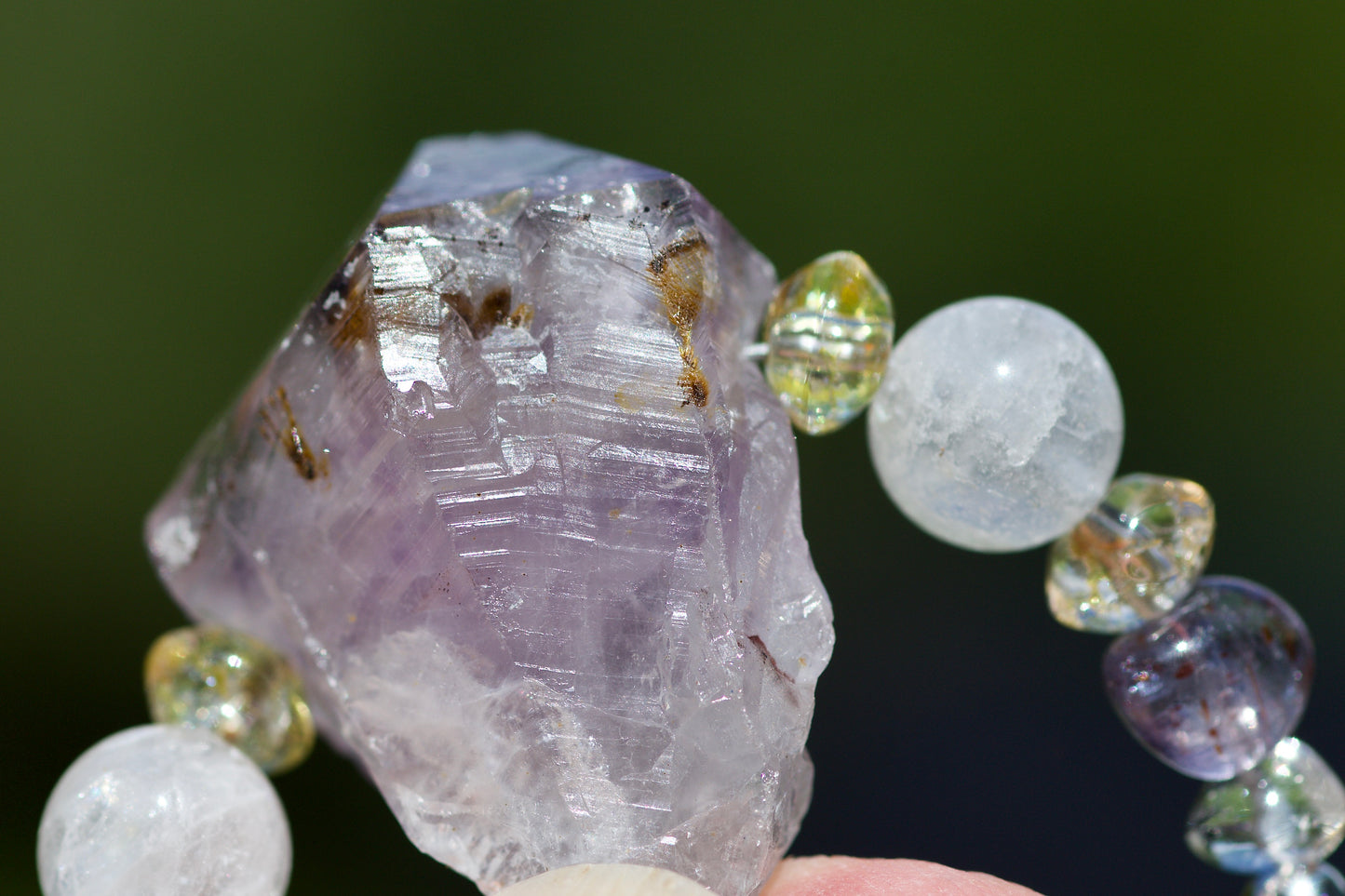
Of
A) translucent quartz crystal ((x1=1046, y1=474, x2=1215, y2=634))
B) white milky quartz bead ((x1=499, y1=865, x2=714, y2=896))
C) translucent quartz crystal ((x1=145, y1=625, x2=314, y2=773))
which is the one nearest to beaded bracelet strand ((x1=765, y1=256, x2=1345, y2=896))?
translucent quartz crystal ((x1=1046, y1=474, x2=1215, y2=634))

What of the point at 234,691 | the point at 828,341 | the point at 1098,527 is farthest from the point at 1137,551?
the point at 234,691

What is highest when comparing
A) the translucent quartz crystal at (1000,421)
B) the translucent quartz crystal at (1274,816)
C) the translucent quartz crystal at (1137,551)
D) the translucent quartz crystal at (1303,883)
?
the translucent quartz crystal at (1000,421)

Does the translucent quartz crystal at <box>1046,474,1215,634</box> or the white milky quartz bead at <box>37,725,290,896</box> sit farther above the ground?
the translucent quartz crystal at <box>1046,474,1215,634</box>

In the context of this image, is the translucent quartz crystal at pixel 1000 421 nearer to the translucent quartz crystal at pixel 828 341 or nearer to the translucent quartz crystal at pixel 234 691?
the translucent quartz crystal at pixel 828 341

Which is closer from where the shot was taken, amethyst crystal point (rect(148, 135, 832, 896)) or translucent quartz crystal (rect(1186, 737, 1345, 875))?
amethyst crystal point (rect(148, 135, 832, 896))

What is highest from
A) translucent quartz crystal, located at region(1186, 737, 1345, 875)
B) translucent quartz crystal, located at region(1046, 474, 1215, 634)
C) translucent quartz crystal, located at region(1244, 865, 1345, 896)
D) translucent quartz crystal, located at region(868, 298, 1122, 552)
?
translucent quartz crystal, located at region(868, 298, 1122, 552)

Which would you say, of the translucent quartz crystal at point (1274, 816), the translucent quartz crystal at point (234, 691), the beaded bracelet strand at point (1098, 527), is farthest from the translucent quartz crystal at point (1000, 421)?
the translucent quartz crystal at point (234, 691)

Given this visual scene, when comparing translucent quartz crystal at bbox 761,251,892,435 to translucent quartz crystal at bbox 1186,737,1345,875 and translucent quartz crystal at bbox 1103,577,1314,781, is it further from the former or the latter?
translucent quartz crystal at bbox 1186,737,1345,875

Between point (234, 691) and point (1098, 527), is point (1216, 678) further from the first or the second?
point (234, 691)
